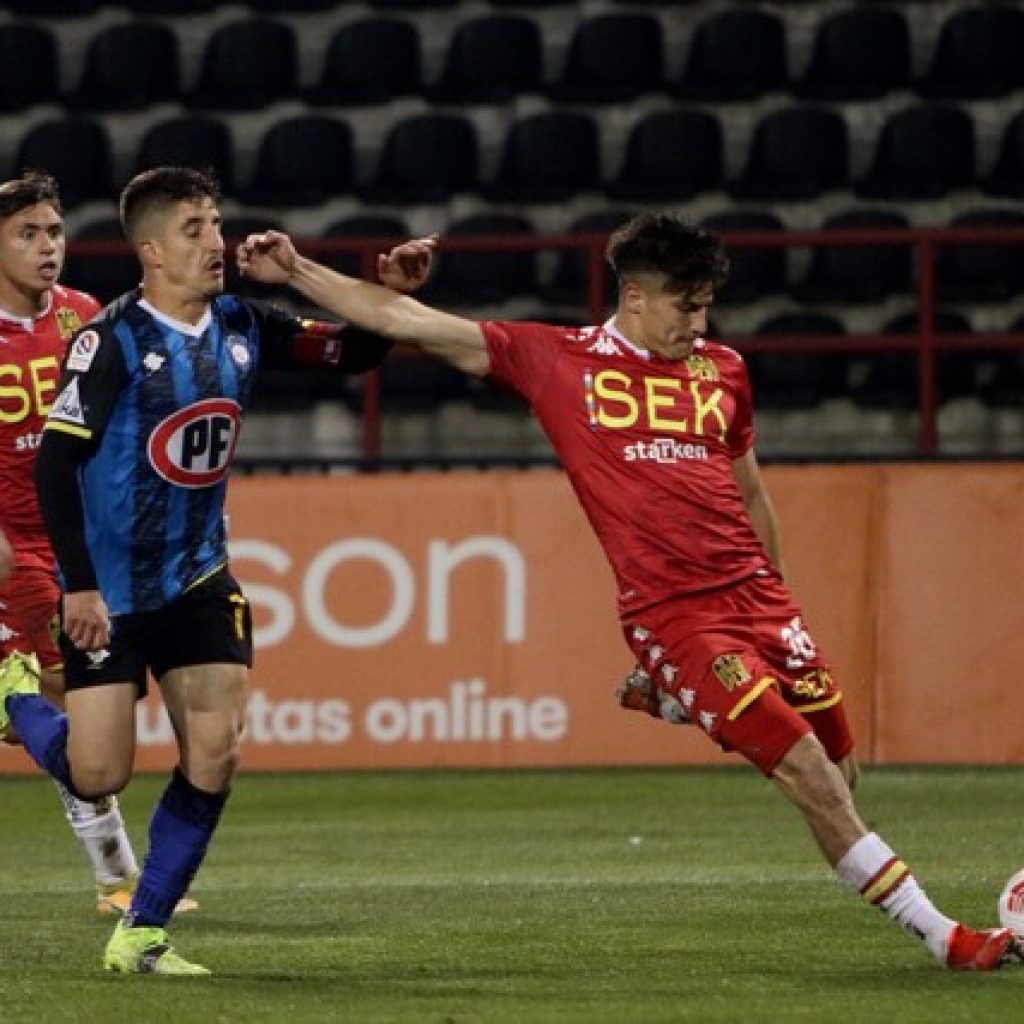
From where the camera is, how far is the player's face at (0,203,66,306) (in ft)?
35.4

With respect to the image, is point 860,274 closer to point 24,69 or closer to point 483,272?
point 483,272

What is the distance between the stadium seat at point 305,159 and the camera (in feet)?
64.6

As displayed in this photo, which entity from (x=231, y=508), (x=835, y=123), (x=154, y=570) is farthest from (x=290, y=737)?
(x=154, y=570)

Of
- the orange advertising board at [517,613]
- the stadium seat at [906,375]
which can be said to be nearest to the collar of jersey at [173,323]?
the orange advertising board at [517,613]

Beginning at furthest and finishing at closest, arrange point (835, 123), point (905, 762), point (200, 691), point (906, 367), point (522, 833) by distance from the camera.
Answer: point (835, 123) → point (906, 367) → point (905, 762) → point (522, 833) → point (200, 691)

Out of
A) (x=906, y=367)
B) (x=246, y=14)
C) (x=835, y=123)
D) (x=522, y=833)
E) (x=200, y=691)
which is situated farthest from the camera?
(x=246, y=14)

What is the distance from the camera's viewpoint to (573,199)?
63.9 ft

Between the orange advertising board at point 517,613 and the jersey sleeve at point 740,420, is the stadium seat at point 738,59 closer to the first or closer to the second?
the orange advertising board at point 517,613

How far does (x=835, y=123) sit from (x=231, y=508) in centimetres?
529

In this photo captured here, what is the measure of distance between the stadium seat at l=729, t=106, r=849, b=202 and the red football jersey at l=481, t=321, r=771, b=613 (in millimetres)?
10257

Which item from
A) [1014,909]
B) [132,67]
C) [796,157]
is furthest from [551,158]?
[1014,909]

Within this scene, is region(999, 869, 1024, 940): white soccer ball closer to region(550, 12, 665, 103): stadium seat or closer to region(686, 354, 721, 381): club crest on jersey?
region(686, 354, 721, 381): club crest on jersey

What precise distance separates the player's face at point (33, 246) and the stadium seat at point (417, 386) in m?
7.04

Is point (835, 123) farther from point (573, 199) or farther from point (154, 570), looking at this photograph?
point (154, 570)
